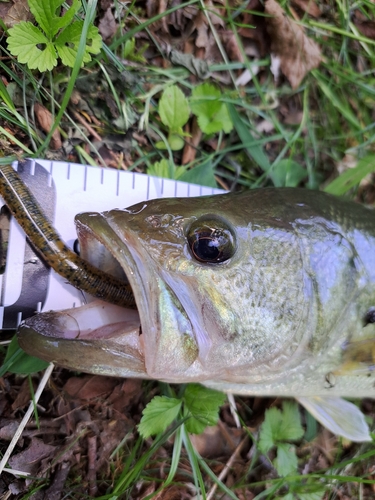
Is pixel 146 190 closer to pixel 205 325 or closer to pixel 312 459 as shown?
pixel 205 325

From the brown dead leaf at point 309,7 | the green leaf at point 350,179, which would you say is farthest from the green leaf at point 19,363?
the brown dead leaf at point 309,7

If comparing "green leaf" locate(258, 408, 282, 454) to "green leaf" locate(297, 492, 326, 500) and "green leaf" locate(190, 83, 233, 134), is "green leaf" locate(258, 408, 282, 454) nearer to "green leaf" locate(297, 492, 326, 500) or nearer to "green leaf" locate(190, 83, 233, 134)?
"green leaf" locate(297, 492, 326, 500)

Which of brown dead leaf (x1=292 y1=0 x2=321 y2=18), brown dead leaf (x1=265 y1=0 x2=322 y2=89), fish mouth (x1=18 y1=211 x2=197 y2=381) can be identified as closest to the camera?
fish mouth (x1=18 y1=211 x2=197 y2=381)

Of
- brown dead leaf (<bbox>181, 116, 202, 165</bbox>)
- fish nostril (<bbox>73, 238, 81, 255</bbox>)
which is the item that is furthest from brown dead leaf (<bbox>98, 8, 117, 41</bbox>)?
fish nostril (<bbox>73, 238, 81, 255</bbox>)

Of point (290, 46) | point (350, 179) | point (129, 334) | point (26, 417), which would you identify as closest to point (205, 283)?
point (129, 334)

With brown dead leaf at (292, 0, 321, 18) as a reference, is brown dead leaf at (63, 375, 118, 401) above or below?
below

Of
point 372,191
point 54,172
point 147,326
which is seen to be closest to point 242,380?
point 147,326

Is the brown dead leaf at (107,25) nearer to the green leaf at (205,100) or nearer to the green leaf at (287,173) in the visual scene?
the green leaf at (205,100)
